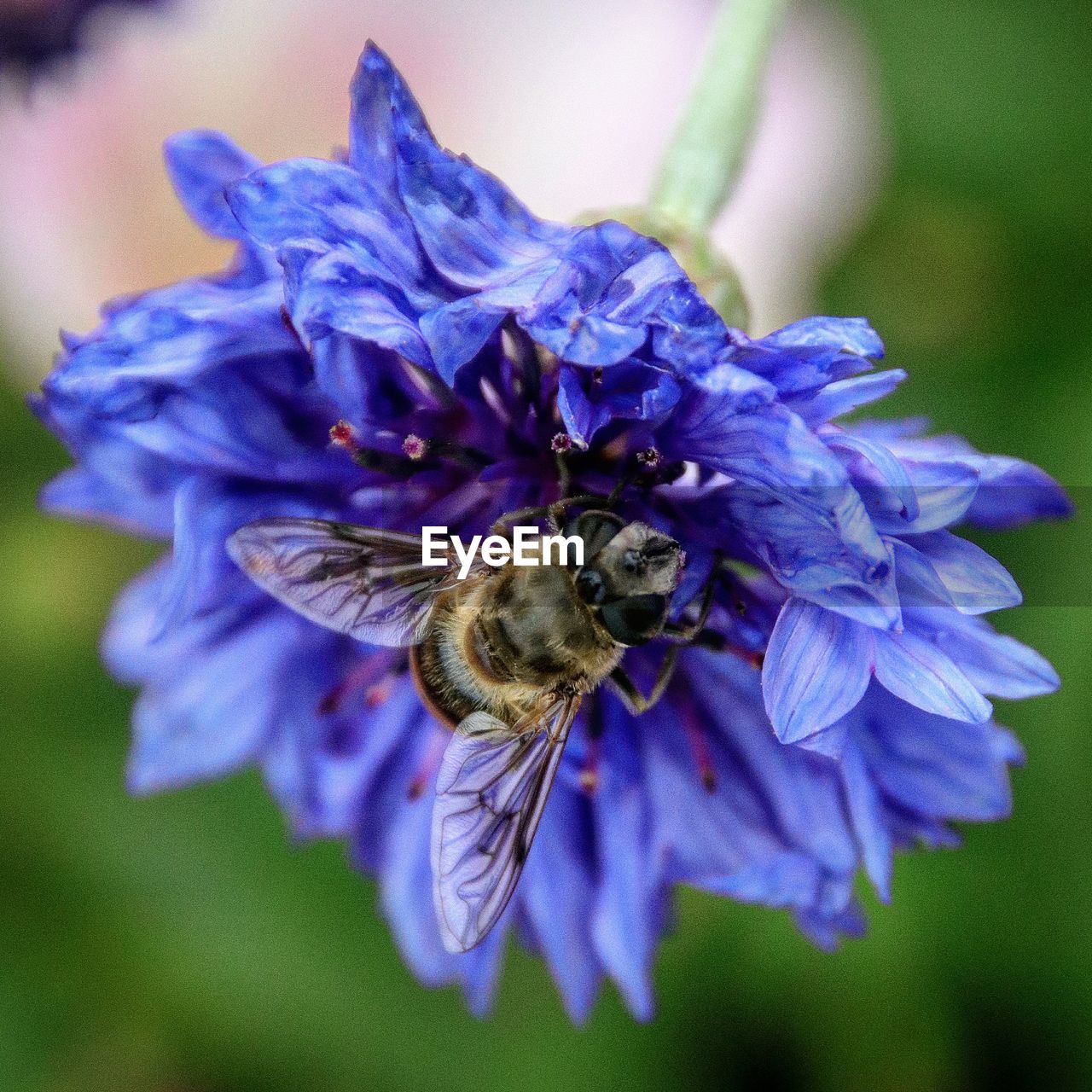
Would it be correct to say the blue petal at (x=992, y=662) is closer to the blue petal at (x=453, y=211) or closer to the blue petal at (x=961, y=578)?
the blue petal at (x=961, y=578)

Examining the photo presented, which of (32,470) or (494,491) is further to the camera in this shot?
(32,470)

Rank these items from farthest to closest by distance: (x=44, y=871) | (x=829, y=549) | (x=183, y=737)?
(x=44, y=871)
(x=183, y=737)
(x=829, y=549)

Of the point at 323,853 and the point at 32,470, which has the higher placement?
the point at 32,470

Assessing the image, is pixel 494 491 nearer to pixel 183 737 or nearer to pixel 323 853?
pixel 183 737

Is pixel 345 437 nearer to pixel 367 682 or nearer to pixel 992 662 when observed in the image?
pixel 367 682

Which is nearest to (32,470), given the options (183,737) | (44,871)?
(44,871)

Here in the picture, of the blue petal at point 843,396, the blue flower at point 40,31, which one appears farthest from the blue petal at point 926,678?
the blue flower at point 40,31

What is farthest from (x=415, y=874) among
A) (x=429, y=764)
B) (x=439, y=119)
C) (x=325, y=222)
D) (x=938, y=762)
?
(x=439, y=119)

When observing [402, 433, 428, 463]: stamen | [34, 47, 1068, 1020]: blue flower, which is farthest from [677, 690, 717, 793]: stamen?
[402, 433, 428, 463]: stamen
